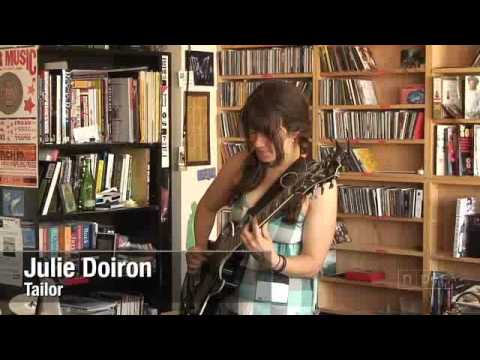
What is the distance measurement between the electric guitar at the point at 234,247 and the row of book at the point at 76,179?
150cm

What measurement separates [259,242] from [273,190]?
0.14m

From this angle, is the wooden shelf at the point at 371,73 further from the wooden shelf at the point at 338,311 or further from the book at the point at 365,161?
the wooden shelf at the point at 338,311

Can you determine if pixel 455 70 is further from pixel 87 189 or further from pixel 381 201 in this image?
pixel 87 189

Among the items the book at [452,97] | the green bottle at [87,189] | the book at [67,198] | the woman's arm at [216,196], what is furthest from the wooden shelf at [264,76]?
the woman's arm at [216,196]

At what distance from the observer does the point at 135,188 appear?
337 centimetres

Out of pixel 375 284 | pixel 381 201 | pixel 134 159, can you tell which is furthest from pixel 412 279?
pixel 134 159

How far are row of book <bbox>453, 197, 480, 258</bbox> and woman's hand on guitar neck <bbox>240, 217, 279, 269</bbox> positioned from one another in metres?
2.08

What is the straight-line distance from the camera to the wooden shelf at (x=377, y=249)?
11.6 ft

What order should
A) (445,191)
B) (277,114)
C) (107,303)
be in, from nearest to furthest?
(277,114) → (107,303) → (445,191)

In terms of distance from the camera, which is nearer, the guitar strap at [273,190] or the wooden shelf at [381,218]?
the guitar strap at [273,190]

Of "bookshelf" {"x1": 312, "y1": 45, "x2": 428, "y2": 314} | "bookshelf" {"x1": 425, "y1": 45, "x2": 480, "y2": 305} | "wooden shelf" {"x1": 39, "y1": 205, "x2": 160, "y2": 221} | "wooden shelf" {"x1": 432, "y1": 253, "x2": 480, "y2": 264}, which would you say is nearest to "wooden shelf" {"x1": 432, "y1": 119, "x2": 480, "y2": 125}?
"bookshelf" {"x1": 425, "y1": 45, "x2": 480, "y2": 305}

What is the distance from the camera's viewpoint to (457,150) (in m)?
3.37
